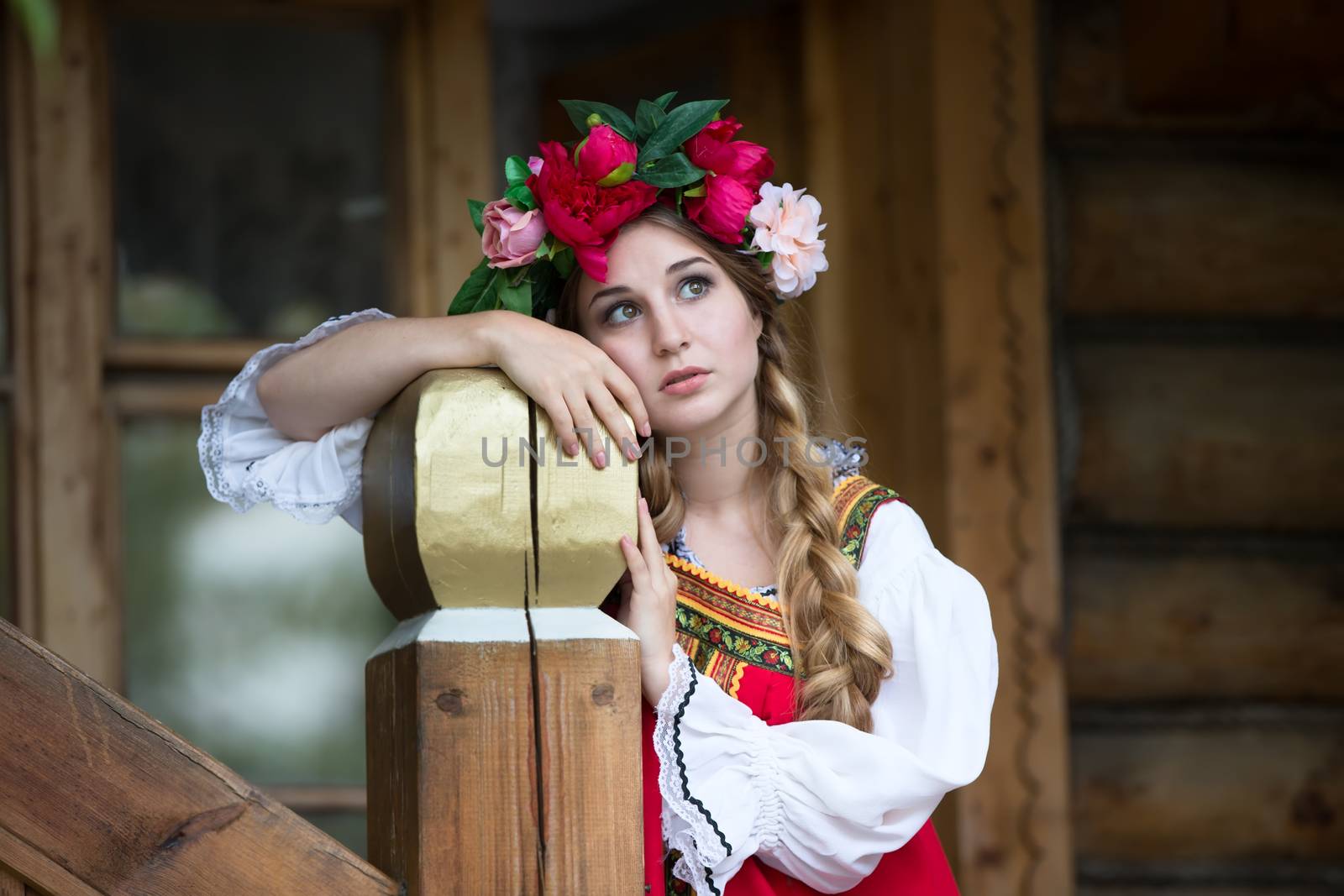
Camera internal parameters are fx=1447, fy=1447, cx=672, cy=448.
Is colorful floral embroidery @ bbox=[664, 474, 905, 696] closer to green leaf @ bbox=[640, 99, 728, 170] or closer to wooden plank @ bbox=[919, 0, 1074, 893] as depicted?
green leaf @ bbox=[640, 99, 728, 170]

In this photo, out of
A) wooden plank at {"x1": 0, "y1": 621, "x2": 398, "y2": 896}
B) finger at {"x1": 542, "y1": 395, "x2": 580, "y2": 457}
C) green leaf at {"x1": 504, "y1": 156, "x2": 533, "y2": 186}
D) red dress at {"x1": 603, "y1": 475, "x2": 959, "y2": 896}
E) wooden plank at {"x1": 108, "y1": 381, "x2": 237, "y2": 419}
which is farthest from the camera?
wooden plank at {"x1": 108, "y1": 381, "x2": 237, "y2": 419}

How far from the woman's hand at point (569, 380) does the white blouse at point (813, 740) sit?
264 mm

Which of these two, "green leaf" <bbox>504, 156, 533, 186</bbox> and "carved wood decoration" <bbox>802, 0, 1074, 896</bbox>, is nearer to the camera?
"green leaf" <bbox>504, 156, 533, 186</bbox>

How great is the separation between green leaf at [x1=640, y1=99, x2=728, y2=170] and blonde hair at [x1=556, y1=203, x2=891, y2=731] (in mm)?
71

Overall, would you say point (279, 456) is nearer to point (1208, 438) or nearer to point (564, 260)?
point (564, 260)

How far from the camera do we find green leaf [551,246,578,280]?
5.05ft

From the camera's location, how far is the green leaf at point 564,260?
5.05 ft

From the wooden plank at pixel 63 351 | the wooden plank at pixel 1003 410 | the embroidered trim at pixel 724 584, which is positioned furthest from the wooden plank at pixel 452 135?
the embroidered trim at pixel 724 584

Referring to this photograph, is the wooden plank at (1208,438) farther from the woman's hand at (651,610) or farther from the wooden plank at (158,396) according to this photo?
the wooden plank at (158,396)

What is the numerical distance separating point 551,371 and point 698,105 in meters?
0.47

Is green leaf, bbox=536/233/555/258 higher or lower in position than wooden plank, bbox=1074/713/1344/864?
higher

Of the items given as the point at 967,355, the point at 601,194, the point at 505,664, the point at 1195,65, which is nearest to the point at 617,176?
the point at 601,194

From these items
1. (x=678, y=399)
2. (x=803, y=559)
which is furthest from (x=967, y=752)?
(x=678, y=399)

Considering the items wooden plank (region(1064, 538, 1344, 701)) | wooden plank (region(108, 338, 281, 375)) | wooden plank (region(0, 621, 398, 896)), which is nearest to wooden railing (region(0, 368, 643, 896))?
wooden plank (region(0, 621, 398, 896))
